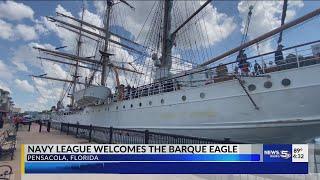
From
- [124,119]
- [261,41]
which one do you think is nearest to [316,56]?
[261,41]

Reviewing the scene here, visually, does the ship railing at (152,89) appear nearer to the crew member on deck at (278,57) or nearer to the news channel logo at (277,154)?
the crew member on deck at (278,57)

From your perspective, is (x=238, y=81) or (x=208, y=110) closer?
(x=238, y=81)

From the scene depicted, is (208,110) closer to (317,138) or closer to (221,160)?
(317,138)

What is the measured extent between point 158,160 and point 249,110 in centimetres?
764

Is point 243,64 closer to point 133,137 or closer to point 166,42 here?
point 133,137

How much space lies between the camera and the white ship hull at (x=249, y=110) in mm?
11742

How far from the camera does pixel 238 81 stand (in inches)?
533

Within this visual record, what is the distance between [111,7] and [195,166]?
3499cm

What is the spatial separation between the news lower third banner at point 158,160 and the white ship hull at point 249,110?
521cm

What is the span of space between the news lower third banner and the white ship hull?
17.1ft

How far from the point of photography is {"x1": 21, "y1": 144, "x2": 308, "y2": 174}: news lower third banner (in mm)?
6742

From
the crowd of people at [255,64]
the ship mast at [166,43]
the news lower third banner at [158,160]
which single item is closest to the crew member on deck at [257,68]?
the crowd of people at [255,64]

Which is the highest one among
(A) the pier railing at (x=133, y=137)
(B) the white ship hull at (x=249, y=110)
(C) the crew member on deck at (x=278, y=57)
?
(C) the crew member on deck at (x=278, y=57)

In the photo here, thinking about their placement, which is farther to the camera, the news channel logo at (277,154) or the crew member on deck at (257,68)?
the crew member on deck at (257,68)
